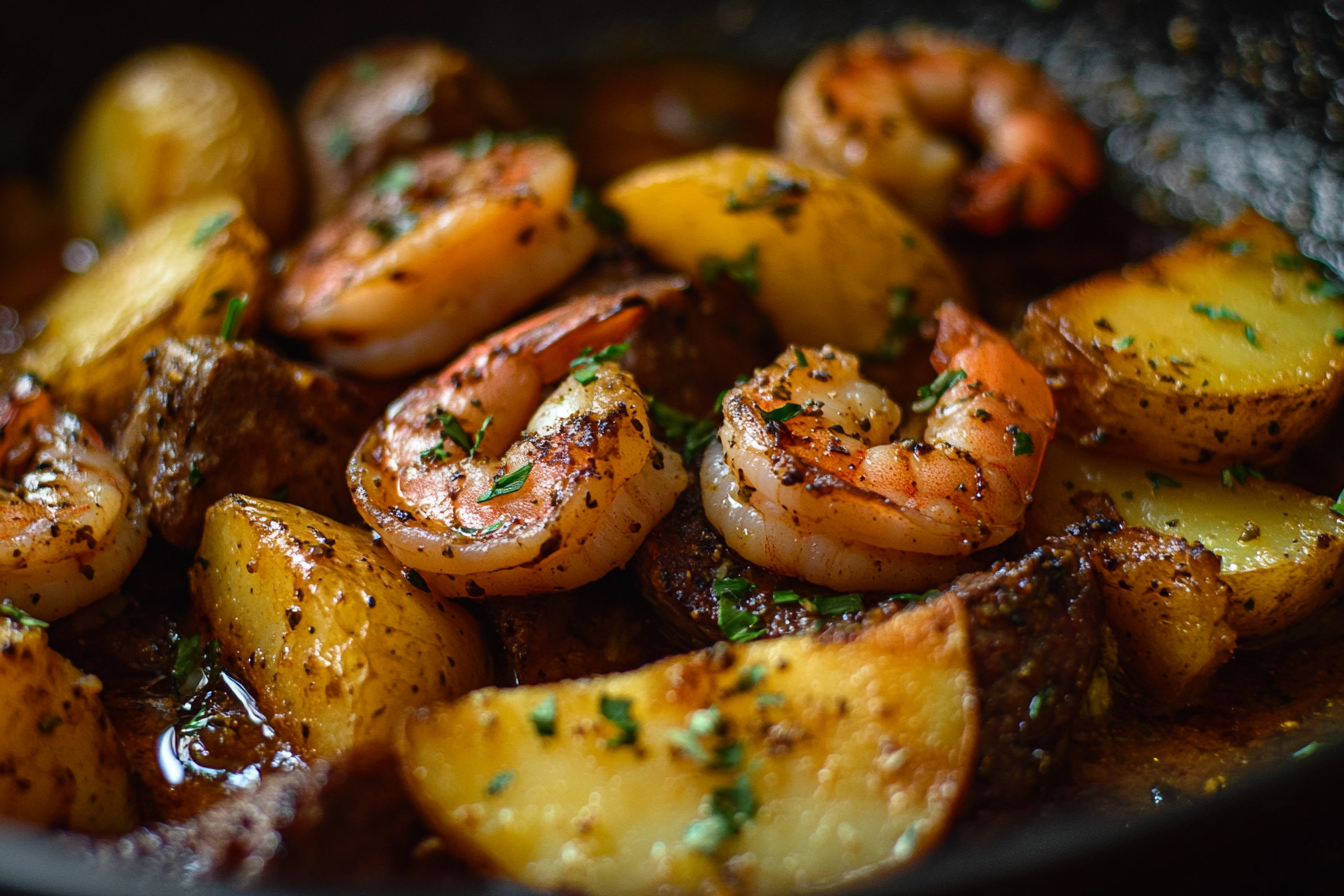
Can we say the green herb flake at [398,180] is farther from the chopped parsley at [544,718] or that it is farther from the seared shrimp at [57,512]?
the chopped parsley at [544,718]

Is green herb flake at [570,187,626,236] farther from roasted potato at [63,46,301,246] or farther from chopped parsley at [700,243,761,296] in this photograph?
roasted potato at [63,46,301,246]

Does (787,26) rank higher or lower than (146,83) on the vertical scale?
lower

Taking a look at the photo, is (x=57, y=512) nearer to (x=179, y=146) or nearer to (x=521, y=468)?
(x=521, y=468)

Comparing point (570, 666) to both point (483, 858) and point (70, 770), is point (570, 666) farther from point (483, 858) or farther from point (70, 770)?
point (70, 770)

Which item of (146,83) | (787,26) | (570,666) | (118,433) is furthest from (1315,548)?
(146,83)

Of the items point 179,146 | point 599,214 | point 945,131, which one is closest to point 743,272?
point 599,214

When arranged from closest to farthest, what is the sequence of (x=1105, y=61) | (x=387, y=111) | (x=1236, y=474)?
(x=1236, y=474) < (x=387, y=111) < (x=1105, y=61)

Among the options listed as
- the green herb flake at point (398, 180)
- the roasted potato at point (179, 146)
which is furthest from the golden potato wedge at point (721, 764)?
the roasted potato at point (179, 146)
